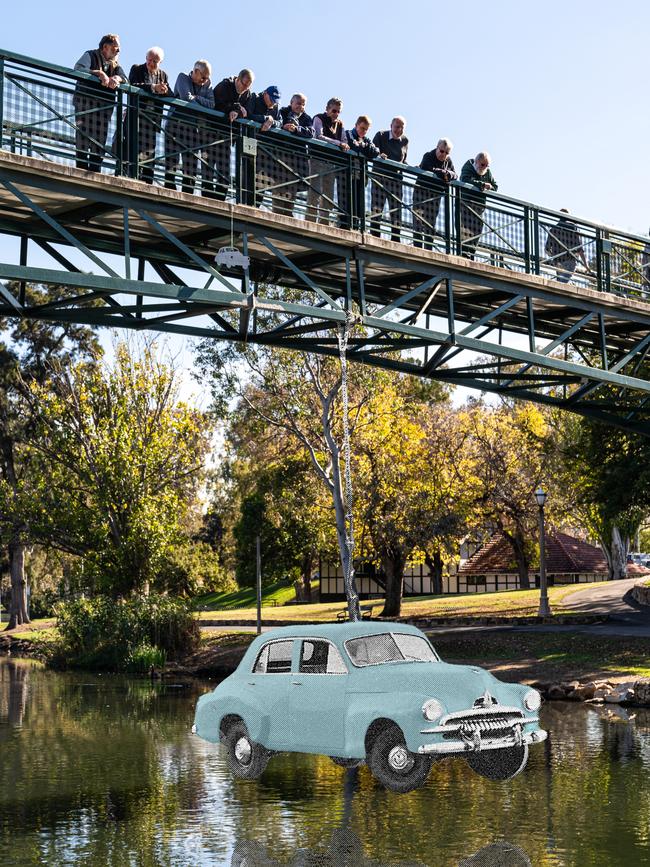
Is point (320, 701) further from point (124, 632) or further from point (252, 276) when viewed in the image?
point (124, 632)

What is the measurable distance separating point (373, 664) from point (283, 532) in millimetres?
67817

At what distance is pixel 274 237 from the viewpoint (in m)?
18.3

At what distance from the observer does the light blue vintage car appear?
873cm

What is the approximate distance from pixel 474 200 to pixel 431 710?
48.0 feet

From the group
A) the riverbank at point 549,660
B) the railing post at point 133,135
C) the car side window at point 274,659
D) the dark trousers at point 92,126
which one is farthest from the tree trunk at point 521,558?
the car side window at point 274,659

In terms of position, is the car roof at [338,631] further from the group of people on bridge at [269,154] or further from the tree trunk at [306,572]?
the tree trunk at [306,572]

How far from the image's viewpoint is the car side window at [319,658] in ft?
32.7

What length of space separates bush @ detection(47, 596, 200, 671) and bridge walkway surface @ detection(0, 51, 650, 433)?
21.4 m

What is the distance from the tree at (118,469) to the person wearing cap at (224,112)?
96.8 feet

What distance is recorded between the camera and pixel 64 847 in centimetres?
1088

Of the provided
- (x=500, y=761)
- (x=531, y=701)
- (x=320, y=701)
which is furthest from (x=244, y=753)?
(x=531, y=701)

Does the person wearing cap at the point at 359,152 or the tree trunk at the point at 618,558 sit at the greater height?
the person wearing cap at the point at 359,152

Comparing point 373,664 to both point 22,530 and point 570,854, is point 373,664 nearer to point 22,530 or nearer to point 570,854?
point 570,854

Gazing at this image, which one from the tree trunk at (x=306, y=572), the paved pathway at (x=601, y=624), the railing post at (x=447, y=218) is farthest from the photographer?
the tree trunk at (x=306, y=572)
